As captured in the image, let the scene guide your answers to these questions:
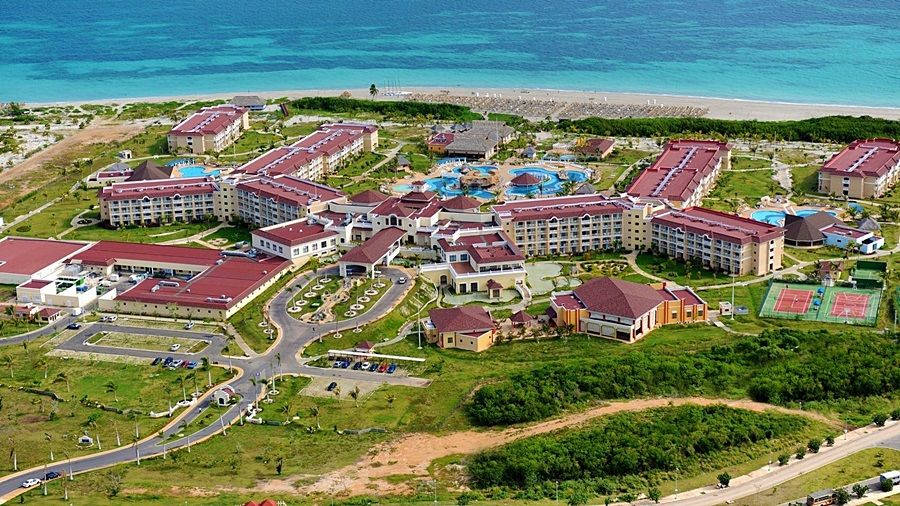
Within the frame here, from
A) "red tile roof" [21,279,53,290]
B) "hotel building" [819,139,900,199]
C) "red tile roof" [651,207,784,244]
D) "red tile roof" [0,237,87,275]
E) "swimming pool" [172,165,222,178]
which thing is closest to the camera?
"red tile roof" [21,279,53,290]

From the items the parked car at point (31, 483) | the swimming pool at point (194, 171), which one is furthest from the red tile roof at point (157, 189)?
the parked car at point (31, 483)

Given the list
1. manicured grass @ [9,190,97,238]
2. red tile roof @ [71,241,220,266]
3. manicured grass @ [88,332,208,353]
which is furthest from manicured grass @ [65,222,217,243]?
manicured grass @ [88,332,208,353]

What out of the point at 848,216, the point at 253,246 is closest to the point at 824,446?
the point at 848,216

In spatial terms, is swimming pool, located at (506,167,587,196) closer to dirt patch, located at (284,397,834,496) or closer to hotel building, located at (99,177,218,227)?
hotel building, located at (99,177,218,227)

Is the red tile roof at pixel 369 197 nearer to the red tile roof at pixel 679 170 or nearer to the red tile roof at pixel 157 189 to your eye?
the red tile roof at pixel 157 189

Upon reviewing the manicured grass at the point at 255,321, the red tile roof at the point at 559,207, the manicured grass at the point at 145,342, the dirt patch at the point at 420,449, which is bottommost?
the dirt patch at the point at 420,449

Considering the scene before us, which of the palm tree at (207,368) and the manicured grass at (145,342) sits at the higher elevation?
the manicured grass at (145,342)
